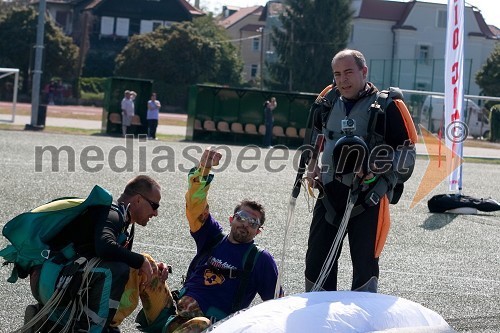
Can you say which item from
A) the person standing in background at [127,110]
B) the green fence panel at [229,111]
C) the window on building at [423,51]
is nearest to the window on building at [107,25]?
the window on building at [423,51]

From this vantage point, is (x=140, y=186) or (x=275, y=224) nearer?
(x=140, y=186)

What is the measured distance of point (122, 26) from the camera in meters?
87.3

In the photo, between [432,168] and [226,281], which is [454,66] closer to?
[226,281]

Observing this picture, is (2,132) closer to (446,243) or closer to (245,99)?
(245,99)

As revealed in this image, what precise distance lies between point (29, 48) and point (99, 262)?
58.9m

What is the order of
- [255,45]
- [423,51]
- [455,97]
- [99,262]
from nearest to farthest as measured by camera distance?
1. [99,262]
2. [455,97]
3. [423,51]
4. [255,45]

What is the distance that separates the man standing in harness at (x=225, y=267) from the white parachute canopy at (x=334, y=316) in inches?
34.0

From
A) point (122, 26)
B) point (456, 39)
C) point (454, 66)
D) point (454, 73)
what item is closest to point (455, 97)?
point (454, 73)

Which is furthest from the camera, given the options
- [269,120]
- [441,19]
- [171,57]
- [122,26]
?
[122,26]

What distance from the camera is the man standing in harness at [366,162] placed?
18.6ft

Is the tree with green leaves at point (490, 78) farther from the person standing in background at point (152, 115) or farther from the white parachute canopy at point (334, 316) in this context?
the white parachute canopy at point (334, 316)

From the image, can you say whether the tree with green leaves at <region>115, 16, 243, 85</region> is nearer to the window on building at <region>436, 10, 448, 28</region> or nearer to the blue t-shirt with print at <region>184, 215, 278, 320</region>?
the window on building at <region>436, 10, 448, 28</region>

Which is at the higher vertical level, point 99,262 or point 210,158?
point 210,158

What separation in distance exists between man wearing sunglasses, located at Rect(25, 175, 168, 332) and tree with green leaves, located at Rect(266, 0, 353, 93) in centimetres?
6594
